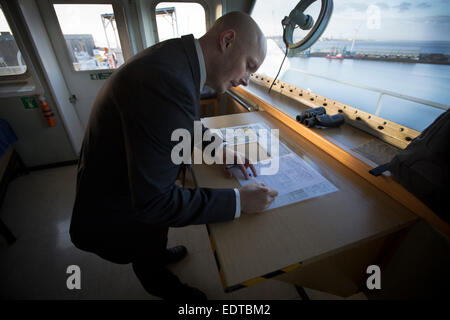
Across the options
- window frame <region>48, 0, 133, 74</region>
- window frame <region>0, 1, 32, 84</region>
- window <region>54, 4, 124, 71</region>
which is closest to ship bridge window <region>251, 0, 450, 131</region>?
window frame <region>48, 0, 133, 74</region>

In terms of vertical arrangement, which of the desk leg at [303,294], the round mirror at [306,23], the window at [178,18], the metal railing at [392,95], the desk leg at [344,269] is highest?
the window at [178,18]

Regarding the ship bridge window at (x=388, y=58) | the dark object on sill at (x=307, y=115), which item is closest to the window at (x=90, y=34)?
the ship bridge window at (x=388, y=58)

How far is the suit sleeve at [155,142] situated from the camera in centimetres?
55

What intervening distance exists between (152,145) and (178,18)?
10.3 ft

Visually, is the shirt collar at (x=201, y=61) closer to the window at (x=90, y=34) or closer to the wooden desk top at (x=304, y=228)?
the wooden desk top at (x=304, y=228)

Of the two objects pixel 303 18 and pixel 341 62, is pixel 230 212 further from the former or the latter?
pixel 341 62

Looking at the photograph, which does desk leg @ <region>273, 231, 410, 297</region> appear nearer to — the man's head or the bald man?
the bald man

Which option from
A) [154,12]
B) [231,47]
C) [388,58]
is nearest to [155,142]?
[231,47]

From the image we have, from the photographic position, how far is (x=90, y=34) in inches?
100

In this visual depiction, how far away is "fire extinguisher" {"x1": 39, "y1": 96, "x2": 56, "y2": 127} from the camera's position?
7.66ft

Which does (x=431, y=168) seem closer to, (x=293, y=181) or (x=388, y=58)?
(x=293, y=181)

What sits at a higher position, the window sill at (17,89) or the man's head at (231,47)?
the man's head at (231,47)

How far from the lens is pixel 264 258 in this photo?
24.7 inches

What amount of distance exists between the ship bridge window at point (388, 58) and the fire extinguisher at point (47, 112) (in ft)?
9.16
